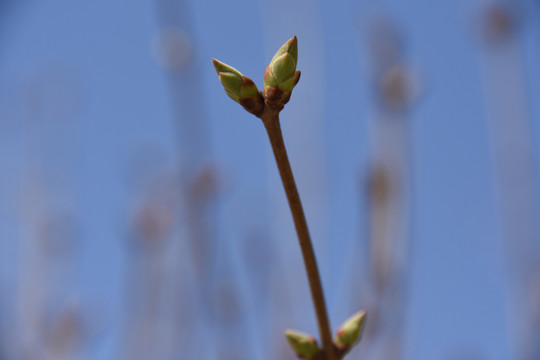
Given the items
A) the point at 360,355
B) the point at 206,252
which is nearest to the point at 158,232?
the point at 206,252

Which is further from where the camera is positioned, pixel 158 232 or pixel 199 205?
pixel 158 232

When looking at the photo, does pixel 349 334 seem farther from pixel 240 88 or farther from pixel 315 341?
pixel 240 88

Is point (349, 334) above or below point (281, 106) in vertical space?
below

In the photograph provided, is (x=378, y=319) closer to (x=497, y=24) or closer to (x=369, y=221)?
(x=369, y=221)

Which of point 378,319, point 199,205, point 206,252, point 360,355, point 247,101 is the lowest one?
point 360,355

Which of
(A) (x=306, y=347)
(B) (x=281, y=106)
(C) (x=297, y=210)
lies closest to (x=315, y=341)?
(A) (x=306, y=347)

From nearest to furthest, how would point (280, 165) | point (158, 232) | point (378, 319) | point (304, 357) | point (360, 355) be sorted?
point (280, 165), point (304, 357), point (378, 319), point (360, 355), point (158, 232)

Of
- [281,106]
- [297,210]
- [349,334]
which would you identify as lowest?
[349,334]

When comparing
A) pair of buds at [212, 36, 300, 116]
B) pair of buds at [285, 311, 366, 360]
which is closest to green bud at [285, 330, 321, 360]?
pair of buds at [285, 311, 366, 360]
